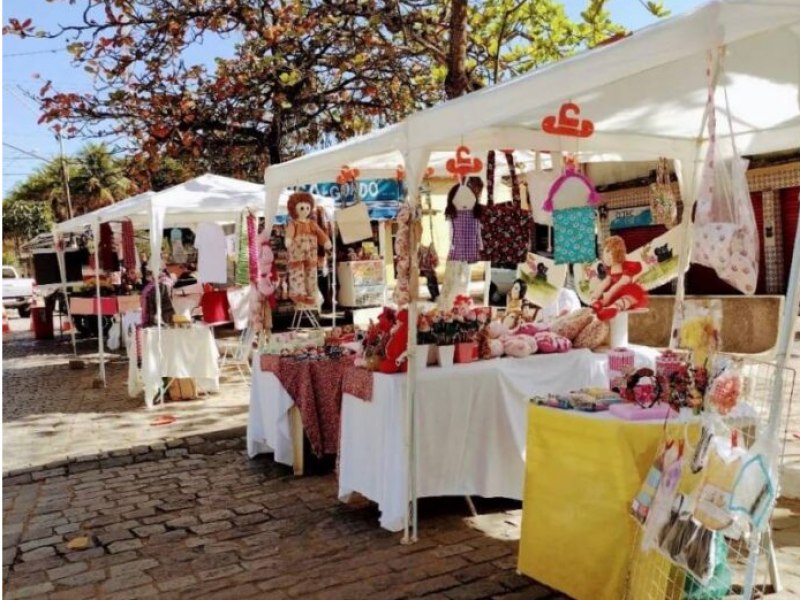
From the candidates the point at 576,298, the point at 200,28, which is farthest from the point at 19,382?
the point at 576,298

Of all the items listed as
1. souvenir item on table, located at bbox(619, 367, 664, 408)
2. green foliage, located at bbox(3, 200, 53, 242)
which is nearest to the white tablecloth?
souvenir item on table, located at bbox(619, 367, 664, 408)

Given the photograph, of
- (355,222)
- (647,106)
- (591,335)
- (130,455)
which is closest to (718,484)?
(647,106)

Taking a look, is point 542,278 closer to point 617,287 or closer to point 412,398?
point 617,287

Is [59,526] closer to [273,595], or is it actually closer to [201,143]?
[273,595]

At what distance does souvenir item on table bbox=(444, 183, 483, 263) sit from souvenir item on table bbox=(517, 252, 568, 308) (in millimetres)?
1064

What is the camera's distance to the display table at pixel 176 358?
29.9 ft

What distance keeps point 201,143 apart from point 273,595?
10721 millimetres

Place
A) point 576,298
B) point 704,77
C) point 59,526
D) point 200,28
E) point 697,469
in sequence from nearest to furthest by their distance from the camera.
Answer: point 697,469 < point 704,77 < point 59,526 < point 576,298 < point 200,28

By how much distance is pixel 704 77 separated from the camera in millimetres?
4195

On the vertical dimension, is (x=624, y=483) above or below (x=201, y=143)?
below

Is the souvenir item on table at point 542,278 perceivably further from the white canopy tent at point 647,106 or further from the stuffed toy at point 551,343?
the stuffed toy at point 551,343

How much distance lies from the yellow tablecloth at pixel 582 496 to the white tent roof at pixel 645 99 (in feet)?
5.06

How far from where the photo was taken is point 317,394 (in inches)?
234

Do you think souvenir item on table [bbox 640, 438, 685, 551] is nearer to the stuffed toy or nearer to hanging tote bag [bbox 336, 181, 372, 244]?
the stuffed toy
